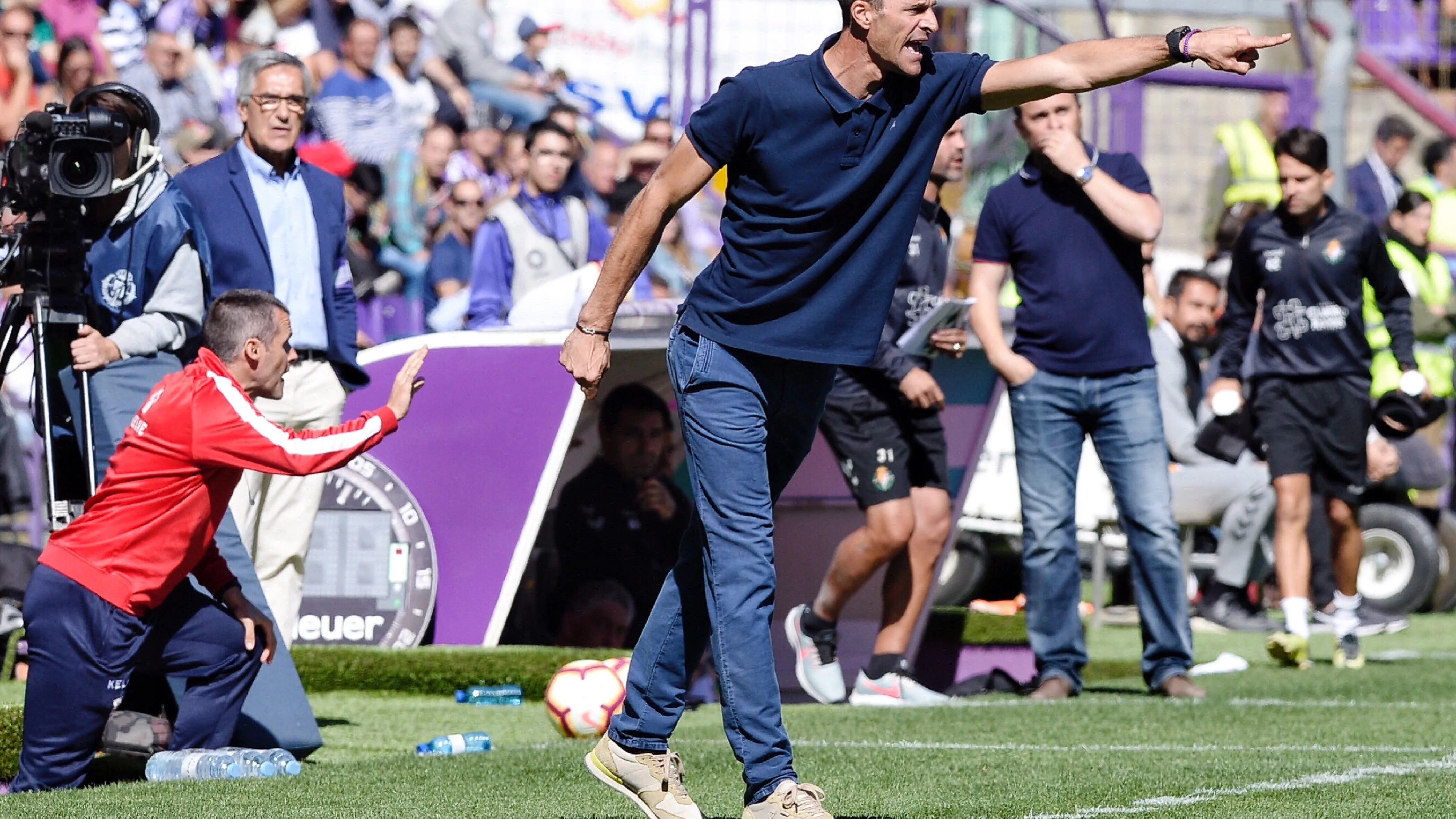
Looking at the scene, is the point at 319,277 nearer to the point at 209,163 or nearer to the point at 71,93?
the point at 209,163

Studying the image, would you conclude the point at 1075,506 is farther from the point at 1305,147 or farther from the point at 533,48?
the point at 533,48

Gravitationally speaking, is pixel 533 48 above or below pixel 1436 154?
above

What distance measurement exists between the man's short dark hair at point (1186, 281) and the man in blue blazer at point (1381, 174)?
3.81 metres

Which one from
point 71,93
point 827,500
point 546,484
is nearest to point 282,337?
point 546,484

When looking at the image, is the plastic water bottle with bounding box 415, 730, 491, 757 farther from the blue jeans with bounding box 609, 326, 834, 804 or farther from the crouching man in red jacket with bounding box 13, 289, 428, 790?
the blue jeans with bounding box 609, 326, 834, 804

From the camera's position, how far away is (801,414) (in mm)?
4949

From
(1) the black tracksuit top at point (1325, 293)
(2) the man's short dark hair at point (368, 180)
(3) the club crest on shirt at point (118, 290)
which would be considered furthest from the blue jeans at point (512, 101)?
(3) the club crest on shirt at point (118, 290)

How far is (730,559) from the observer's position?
4.78m

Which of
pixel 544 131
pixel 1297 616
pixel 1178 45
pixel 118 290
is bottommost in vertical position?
pixel 1297 616

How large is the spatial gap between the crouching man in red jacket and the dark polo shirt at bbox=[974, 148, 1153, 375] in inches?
126

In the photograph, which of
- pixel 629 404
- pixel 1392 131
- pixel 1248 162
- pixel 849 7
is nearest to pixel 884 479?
pixel 629 404

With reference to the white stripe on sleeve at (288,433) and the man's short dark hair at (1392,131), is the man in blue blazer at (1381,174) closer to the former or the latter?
the man's short dark hair at (1392,131)

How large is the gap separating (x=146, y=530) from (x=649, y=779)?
177cm

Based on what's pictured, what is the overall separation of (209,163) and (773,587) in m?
3.71
